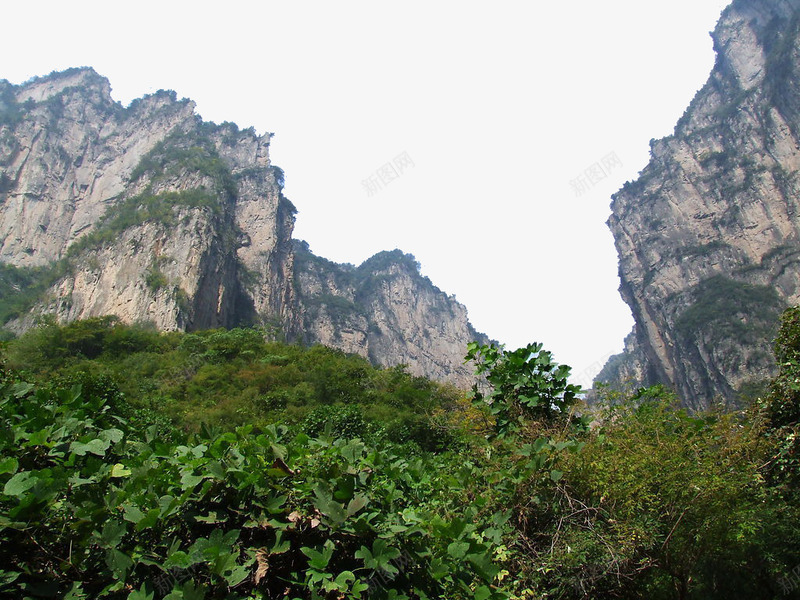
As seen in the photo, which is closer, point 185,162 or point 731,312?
point 731,312

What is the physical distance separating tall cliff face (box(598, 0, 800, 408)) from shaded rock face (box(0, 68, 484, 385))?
2793 cm

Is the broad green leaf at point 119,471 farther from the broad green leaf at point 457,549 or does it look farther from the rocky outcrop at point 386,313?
the rocky outcrop at point 386,313

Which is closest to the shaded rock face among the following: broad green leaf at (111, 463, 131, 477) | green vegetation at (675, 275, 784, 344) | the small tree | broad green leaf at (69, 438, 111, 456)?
green vegetation at (675, 275, 784, 344)

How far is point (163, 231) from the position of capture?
135ft

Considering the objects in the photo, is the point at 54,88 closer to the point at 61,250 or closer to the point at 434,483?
the point at 61,250

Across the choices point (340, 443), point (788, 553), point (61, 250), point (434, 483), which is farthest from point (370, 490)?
point (61, 250)

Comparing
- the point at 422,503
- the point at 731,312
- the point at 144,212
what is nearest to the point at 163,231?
the point at 144,212

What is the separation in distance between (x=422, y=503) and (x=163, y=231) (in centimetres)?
4323

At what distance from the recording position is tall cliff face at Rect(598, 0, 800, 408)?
46219mm

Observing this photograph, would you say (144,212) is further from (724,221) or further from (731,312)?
(724,221)

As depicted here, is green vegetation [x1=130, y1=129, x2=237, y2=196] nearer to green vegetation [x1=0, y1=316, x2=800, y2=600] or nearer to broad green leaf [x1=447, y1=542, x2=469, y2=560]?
green vegetation [x1=0, y1=316, x2=800, y2=600]

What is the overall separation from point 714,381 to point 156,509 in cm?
5409

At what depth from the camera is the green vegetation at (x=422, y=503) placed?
1566 mm

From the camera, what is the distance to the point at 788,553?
4.30m
